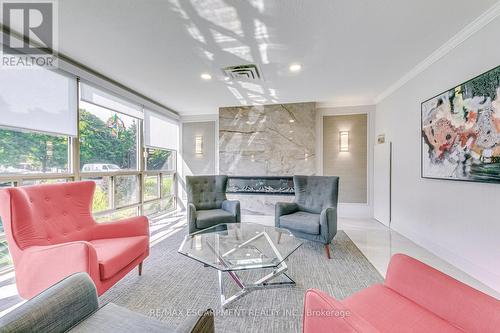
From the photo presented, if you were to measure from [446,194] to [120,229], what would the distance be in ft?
11.9

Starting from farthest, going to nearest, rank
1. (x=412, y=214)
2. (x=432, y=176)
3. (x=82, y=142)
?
(x=412, y=214) < (x=82, y=142) < (x=432, y=176)

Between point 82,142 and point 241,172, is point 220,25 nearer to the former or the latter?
point 82,142

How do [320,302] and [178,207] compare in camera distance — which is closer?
[320,302]

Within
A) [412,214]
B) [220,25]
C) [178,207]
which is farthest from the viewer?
[178,207]

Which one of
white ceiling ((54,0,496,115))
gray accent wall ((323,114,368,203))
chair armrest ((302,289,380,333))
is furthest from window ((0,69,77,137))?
gray accent wall ((323,114,368,203))

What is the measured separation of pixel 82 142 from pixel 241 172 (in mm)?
2922

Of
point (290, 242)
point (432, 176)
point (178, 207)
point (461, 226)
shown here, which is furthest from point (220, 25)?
point (178, 207)

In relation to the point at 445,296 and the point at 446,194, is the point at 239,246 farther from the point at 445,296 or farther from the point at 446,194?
the point at 446,194

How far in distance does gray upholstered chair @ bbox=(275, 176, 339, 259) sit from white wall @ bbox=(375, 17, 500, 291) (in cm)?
121

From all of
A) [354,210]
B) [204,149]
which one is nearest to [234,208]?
[204,149]

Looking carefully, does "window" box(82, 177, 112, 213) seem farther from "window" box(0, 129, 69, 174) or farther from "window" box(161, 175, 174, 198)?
"window" box(161, 175, 174, 198)

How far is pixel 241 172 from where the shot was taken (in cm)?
490

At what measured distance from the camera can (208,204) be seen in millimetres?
3408

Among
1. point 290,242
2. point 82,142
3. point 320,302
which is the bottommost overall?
point 290,242
